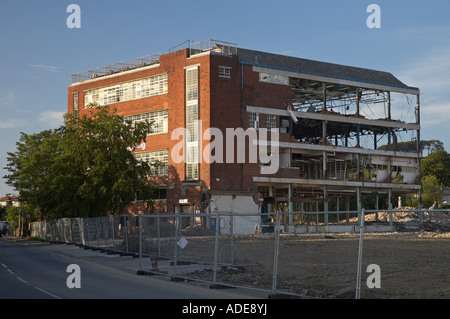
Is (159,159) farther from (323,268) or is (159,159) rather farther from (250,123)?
(323,268)

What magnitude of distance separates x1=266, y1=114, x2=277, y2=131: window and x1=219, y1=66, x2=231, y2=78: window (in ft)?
22.0

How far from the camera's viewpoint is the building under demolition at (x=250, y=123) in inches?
2758

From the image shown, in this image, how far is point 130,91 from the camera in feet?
259

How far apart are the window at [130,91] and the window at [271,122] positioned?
41.0ft

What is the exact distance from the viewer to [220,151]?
6962 cm

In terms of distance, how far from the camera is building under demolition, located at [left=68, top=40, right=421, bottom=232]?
2758 inches

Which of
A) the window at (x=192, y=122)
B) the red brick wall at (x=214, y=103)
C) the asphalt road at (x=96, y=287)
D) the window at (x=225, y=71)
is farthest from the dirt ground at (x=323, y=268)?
the window at (x=225, y=71)

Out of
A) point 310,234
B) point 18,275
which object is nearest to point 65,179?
point 18,275

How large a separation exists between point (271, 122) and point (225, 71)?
8077 millimetres

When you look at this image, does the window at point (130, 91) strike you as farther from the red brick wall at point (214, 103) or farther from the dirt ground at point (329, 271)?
the dirt ground at point (329, 271)

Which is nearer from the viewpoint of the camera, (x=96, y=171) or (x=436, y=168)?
(x=96, y=171)

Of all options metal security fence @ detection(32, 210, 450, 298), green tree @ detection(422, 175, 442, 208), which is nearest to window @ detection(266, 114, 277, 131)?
metal security fence @ detection(32, 210, 450, 298)

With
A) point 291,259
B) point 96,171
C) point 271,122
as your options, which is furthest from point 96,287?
point 271,122
